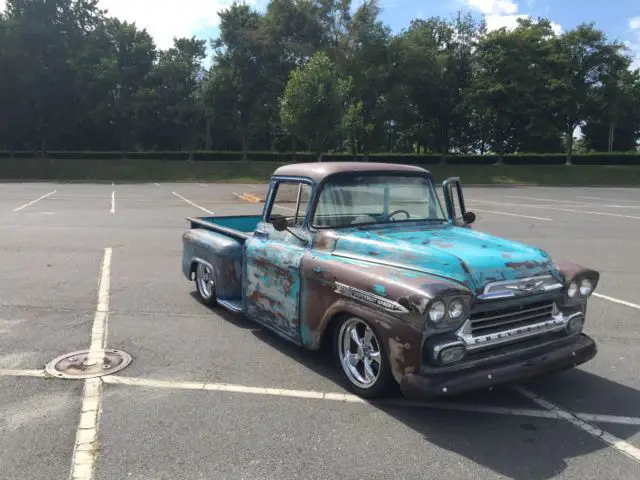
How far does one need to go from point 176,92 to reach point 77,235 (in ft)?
147

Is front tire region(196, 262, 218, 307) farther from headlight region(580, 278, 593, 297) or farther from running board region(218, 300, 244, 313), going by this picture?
headlight region(580, 278, 593, 297)

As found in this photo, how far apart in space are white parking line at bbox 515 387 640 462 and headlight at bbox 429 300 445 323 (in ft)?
3.96

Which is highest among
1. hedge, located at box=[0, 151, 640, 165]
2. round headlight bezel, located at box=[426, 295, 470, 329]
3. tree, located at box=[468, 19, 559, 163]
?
tree, located at box=[468, 19, 559, 163]

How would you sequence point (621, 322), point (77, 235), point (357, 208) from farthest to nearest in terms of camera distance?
point (77, 235) < point (621, 322) < point (357, 208)

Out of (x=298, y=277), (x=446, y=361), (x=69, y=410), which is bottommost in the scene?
(x=69, y=410)

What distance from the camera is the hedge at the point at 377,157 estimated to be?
4972cm

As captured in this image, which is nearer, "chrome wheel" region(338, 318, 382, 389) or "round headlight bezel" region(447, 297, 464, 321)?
"round headlight bezel" region(447, 297, 464, 321)

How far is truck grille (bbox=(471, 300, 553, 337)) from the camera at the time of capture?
373cm

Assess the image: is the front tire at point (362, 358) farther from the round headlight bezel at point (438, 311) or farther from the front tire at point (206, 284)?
the front tire at point (206, 284)

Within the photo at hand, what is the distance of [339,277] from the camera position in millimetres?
4051

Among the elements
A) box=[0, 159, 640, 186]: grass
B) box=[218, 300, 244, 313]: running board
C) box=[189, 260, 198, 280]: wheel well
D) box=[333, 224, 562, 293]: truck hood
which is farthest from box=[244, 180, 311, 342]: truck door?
box=[0, 159, 640, 186]: grass

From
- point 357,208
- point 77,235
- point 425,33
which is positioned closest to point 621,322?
point 357,208

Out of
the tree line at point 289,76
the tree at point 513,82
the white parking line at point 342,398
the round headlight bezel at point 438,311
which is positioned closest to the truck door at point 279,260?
the white parking line at point 342,398

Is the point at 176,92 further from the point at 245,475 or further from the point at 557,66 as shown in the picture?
the point at 245,475
